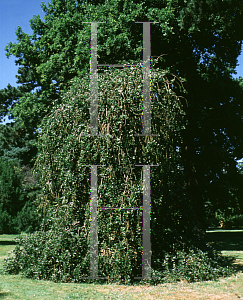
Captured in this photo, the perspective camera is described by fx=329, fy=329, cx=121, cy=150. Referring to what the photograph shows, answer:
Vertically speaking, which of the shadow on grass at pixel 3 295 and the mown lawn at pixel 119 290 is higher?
the mown lawn at pixel 119 290

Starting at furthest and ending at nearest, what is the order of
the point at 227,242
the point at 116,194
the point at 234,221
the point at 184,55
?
the point at 234,221
the point at 227,242
the point at 184,55
the point at 116,194

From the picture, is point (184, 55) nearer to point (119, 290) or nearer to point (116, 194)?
point (116, 194)

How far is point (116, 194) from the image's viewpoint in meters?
5.55

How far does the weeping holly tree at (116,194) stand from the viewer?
215 inches

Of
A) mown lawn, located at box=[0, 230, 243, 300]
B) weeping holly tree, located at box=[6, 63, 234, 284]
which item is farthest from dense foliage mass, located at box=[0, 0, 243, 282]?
mown lawn, located at box=[0, 230, 243, 300]

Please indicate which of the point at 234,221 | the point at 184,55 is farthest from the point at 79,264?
the point at 234,221

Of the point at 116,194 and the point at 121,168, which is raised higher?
the point at 121,168

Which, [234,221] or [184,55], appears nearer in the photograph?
[184,55]

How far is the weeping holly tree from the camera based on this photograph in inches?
215

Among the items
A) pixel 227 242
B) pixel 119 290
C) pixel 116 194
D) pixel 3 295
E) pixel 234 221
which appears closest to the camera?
pixel 3 295

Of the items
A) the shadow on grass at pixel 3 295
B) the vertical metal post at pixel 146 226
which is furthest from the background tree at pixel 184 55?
the shadow on grass at pixel 3 295

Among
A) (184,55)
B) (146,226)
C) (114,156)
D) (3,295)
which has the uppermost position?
(184,55)

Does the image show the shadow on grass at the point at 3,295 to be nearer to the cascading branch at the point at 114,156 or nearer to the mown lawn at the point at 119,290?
the mown lawn at the point at 119,290

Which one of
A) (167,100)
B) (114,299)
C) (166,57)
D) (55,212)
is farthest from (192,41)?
(114,299)
